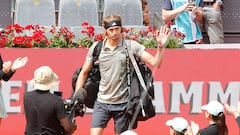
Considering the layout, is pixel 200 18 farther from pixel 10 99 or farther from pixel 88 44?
pixel 10 99

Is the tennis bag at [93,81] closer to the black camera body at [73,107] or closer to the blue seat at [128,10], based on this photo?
the black camera body at [73,107]

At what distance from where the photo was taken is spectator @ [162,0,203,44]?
12.0 metres

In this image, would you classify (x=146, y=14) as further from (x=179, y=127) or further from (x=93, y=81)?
(x=179, y=127)

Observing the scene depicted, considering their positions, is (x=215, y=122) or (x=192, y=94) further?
(x=192, y=94)

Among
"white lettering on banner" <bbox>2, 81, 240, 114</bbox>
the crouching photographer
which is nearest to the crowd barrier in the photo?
"white lettering on banner" <bbox>2, 81, 240, 114</bbox>

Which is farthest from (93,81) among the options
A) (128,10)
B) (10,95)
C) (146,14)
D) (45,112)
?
(146,14)

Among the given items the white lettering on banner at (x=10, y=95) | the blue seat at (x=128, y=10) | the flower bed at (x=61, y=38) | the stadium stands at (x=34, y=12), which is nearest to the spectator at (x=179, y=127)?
the flower bed at (x=61, y=38)

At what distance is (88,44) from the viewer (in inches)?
418

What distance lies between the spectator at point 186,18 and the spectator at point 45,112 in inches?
190

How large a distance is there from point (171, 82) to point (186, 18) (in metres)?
2.00

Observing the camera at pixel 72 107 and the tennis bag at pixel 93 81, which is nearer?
the camera at pixel 72 107

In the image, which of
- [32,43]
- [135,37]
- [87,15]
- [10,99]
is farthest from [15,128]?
[87,15]

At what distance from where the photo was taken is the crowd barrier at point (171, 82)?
10320 mm

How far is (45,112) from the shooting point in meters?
7.24
